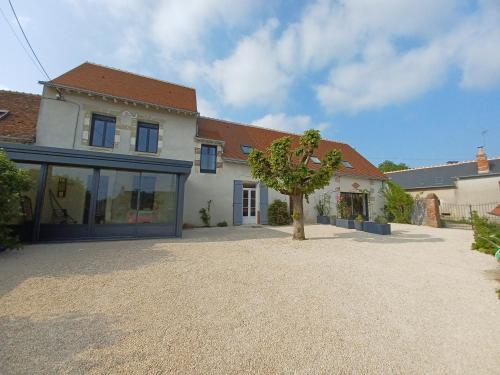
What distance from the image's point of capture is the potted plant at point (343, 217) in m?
10.6

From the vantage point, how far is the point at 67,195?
6574 millimetres

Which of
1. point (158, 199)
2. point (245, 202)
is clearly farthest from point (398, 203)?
point (158, 199)

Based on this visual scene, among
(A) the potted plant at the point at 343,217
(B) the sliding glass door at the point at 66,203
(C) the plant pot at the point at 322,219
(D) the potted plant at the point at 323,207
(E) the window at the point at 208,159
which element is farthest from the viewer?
(D) the potted plant at the point at 323,207

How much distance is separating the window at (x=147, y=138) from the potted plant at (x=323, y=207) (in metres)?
9.79

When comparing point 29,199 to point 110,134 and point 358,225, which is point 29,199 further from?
point 358,225

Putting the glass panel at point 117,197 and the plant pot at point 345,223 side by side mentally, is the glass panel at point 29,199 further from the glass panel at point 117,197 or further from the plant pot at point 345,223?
the plant pot at point 345,223

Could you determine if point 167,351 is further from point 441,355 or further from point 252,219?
point 252,219

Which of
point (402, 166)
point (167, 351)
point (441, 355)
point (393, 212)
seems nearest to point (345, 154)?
point (393, 212)

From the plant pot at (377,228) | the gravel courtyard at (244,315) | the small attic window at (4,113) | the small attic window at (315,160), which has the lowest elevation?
the gravel courtyard at (244,315)

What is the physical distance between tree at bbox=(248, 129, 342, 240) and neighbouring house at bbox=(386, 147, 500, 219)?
11089mm

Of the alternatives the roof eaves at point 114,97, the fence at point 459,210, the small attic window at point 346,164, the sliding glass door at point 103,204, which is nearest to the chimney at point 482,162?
the fence at point 459,210

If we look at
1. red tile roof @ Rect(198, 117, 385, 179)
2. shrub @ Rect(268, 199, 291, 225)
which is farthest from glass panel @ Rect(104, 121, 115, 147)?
shrub @ Rect(268, 199, 291, 225)

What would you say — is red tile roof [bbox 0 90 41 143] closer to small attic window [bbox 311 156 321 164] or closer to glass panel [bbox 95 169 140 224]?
glass panel [bbox 95 169 140 224]

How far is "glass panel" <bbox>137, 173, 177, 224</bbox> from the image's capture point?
7180 mm
